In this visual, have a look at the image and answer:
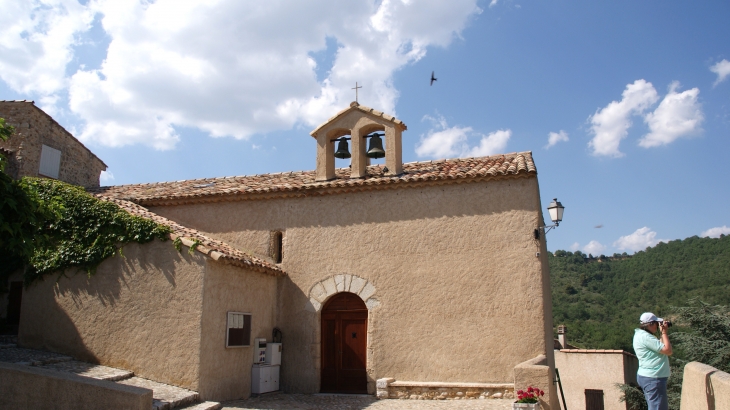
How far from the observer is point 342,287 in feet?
39.9

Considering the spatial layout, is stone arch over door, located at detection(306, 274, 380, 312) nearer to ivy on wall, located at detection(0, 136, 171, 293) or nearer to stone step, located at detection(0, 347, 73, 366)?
ivy on wall, located at detection(0, 136, 171, 293)

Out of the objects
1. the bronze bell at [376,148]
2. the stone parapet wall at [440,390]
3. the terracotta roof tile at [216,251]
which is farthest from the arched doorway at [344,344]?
the bronze bell at [376,148]

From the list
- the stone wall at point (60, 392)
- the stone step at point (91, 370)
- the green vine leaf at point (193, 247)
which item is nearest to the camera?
the stone wall at point (60, 392)

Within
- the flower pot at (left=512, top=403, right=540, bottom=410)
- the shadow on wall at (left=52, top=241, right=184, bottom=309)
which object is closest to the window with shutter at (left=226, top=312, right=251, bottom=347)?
the shadow on wall at (left=52, top=241, right=184, bottom=309)

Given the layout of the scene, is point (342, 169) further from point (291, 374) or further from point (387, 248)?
point (291, 374)

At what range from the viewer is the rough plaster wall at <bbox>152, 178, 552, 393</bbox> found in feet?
35.8

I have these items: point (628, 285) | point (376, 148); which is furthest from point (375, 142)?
point (628, 285)

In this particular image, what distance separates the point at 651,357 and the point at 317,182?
329 inches

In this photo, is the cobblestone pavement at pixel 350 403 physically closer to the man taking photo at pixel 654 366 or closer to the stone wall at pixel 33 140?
the man taking photo at pixel 654 366

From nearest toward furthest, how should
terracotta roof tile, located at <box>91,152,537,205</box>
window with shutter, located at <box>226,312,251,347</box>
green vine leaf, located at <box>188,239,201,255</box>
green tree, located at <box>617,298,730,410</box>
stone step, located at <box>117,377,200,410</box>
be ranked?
stone step, located at <box>117,377,200,410</box> → green vine leaf, located at <box>188,239,201,255</box> → window with shutter, located at <box>226,312,251,347</box> → terracotta roof tile, located at <box>91,152,537,205</box> → green tree, located at <box>617,298,730,410</box>

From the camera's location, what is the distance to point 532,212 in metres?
11.2

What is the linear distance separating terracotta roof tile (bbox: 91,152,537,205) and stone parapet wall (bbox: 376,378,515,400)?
4.08 m

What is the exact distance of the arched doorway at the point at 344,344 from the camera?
39.3 feet

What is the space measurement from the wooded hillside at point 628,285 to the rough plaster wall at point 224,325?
24.5 meters
